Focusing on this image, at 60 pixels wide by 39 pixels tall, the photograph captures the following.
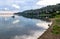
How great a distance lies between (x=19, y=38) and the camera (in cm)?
4962

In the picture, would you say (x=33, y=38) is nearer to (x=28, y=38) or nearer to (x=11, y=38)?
(x=28, y=38)

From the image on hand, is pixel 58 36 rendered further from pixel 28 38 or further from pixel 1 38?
pixel 1 38

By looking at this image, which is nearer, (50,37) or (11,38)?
(50,37)

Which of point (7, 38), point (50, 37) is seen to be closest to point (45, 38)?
point (50, 37)

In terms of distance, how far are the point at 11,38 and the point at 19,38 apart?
2786 millimetres

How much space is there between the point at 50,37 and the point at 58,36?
236 centimetres

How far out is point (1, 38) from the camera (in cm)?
5012

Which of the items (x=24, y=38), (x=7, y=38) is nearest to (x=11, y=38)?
(x=7, y=38)

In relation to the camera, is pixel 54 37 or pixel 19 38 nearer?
pixel 54 37

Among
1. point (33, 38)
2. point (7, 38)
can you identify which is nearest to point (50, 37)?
point (33, 38)

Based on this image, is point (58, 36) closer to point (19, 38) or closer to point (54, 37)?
point (54, 37)

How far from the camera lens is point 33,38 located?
4928 cm

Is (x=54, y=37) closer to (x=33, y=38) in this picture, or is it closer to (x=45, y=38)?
(x=45, y=38)

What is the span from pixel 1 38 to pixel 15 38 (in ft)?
14.5
